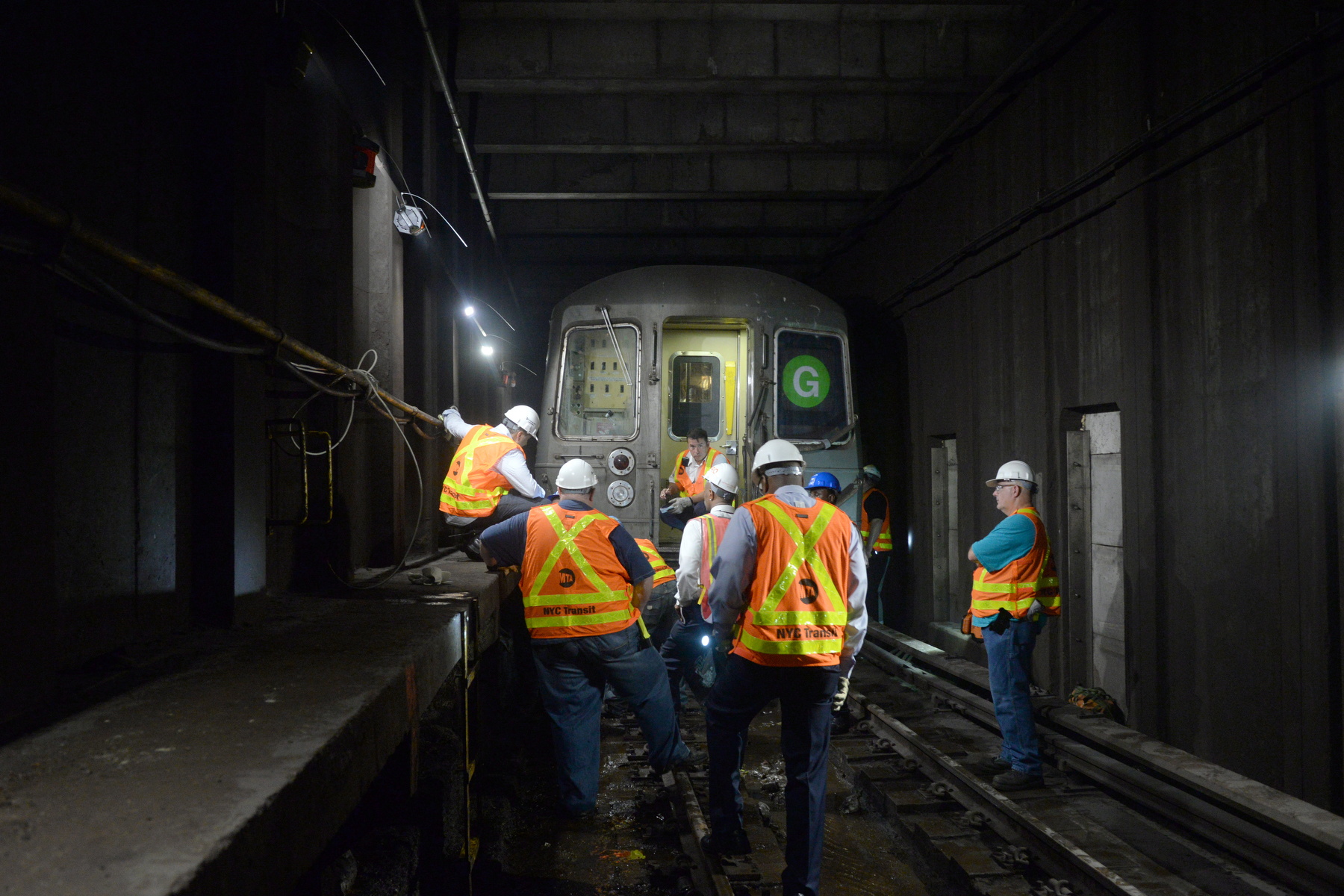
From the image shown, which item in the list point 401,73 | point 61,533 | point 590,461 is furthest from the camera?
point 590,461

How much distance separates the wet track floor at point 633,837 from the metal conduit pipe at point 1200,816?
1260 mm

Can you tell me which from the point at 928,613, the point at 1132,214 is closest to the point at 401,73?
the point at 1132,214

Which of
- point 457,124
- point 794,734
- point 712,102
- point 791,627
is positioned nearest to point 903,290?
point 712,102

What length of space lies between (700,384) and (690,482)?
5.33 ft

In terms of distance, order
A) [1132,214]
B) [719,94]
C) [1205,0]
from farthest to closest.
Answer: [719,94] < [1132,214] < [1205,0]

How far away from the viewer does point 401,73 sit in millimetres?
6703

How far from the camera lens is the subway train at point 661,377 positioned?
722 centimetres

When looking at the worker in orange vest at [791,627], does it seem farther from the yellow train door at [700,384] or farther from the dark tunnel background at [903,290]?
the yellow train door at [700,384]

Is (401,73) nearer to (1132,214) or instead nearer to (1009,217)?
(1009,217)

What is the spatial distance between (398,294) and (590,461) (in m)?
2.24

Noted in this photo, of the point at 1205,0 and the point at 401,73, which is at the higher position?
the point at 401,73

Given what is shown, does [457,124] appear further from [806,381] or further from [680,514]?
[680,514]

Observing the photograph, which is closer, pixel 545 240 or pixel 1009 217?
pixel 1009 217

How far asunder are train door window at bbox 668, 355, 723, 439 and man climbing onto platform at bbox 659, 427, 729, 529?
0.91 m
